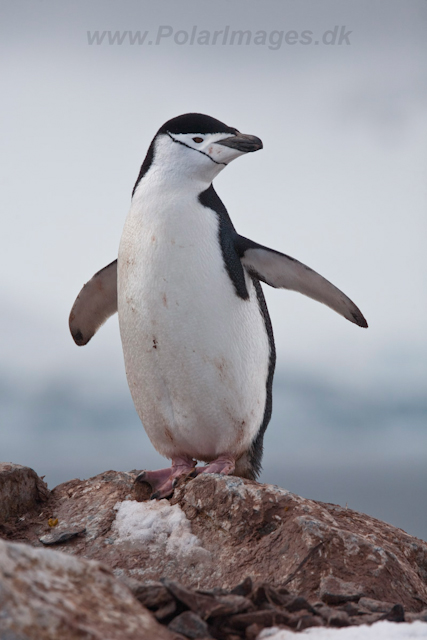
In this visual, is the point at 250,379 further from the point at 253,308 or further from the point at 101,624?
the point at 101,624

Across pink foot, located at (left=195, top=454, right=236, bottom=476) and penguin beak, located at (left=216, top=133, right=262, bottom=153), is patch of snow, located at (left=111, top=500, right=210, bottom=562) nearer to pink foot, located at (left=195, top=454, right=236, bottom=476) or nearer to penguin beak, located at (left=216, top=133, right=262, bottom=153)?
pink foot, located at (left=195, top=454, right=236, bottom=476)

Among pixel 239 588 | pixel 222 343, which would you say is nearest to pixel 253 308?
pixel 222 343

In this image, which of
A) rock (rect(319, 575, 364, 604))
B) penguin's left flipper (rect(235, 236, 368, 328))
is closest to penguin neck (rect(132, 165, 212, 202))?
penguin's left flipper (rect(235, 236, 368, 328))

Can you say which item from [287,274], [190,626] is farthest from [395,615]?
[287,274]

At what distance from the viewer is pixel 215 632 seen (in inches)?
74.0

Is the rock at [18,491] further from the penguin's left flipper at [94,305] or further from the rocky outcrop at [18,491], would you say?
the penguin's left flipper at [94,305]

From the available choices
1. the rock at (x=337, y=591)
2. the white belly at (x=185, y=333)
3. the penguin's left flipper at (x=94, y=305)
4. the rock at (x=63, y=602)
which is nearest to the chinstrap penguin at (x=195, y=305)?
the white belly at (x=185, y=333)

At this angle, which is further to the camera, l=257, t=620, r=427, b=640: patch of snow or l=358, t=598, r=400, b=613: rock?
l=358, t=598, r=400, b=613: rock

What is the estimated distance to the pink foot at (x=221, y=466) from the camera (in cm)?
400

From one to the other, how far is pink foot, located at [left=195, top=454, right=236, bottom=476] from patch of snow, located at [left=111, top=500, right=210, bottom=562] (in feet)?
1.23

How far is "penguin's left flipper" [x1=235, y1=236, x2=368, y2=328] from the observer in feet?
14.2

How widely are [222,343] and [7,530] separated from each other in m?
1.75

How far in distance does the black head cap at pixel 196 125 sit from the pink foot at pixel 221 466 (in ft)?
7.17

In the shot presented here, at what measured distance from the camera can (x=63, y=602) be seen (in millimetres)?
1575
